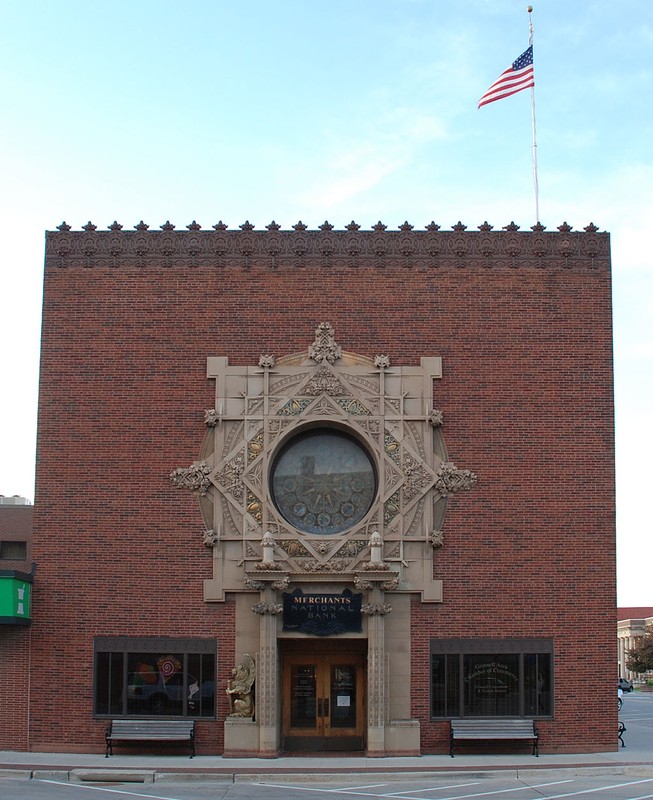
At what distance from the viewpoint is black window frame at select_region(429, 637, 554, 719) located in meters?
25.3

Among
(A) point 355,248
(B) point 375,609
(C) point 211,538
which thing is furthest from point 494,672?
(A) point 355,248

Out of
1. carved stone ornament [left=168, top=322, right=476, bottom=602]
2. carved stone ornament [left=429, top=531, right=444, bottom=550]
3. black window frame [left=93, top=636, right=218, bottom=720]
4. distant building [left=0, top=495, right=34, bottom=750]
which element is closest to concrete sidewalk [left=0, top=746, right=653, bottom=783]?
distant building [left=0, top=495, right=34, bottom=750]

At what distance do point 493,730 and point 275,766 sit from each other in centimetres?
489

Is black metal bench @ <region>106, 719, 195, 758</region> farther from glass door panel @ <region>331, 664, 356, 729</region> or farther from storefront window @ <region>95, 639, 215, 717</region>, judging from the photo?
glass door panel @ <region>331, 664, 356, 729</region>

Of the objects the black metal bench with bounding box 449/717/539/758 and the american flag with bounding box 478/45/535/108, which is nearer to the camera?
the black metal bench with bounding box 449/717/539/758

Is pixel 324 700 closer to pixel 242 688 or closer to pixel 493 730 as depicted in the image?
pixel 242 688

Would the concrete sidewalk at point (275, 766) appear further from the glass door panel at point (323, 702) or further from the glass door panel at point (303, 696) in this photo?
the glass door panel at point (303, 696)

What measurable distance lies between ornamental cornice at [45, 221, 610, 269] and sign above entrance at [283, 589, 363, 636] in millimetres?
7543

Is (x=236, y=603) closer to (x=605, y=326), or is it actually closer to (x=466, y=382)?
(x=466, y=382)

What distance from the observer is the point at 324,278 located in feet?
87.7

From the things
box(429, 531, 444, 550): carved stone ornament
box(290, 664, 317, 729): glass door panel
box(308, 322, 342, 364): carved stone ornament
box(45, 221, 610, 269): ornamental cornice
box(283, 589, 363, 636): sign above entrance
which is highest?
box(45, 221, 610, 269): ornamental cornice

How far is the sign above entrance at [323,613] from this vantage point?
82.1 ft

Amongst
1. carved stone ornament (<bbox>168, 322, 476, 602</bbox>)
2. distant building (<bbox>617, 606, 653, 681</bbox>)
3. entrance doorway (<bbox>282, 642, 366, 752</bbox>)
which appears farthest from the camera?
distant building (<bbox>617, 606, 653, 681</bbox>)

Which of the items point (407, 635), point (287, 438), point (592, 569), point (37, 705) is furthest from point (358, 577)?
point (37, 705)
